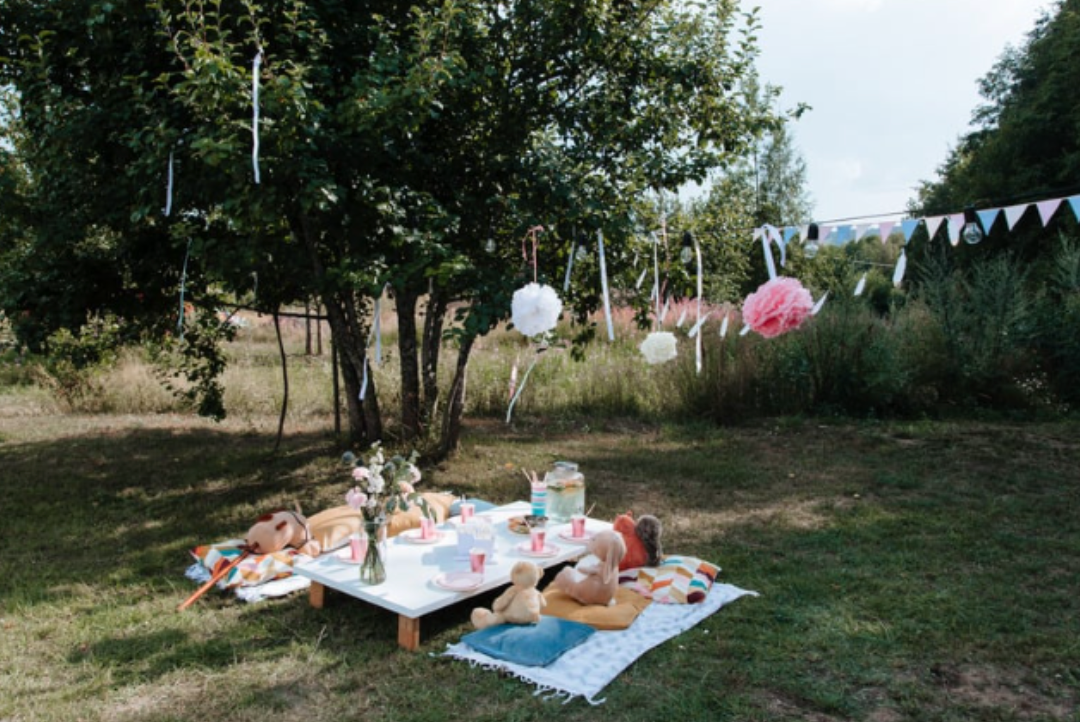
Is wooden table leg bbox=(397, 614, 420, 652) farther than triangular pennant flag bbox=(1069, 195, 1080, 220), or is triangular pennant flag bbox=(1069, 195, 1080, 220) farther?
triangular pennant flag bbox=(1069, 195, 1080, 220)

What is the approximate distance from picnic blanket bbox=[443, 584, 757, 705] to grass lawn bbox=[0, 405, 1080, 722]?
62 mm

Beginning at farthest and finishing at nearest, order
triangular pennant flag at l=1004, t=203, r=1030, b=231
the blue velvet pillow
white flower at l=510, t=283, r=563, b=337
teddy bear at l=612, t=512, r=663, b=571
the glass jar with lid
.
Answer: the glass jar with lid < triangular pennant flag at l=1004, t=203, r=1030, b=231 < teddy bear at l=612, t=512, r=663, b=571 < white flower at l=510, t=283, r=563, b=337 < the blue velvet pillow

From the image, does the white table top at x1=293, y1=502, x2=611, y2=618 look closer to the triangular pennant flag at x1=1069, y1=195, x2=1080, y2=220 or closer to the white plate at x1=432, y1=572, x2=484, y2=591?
the white plate at x1=432, y1=572, x2=484, y2=591

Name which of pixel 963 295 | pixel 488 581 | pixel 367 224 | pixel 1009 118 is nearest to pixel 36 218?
pixel 367 224

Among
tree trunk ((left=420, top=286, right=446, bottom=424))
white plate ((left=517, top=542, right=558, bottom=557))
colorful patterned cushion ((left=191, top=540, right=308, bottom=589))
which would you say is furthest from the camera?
tree trunk ((left=420, top=286, right=446, bottom=424))

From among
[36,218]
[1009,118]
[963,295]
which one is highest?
[1009,118]

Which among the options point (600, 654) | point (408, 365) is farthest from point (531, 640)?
point (408, 365)

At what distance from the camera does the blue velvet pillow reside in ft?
11.0

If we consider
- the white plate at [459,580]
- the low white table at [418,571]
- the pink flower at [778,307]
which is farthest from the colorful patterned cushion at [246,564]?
the pink flower at [778,307]

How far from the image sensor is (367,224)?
16.5 feet

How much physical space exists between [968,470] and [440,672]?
566 centimetres

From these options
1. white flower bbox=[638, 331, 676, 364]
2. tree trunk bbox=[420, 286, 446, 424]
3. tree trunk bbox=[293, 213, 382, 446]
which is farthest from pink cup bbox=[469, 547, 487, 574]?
tree trunk bbox=[420, 286, 446, 424]

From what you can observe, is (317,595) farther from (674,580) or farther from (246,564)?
(674,580)

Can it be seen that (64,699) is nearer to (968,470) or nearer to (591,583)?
(591,583)
